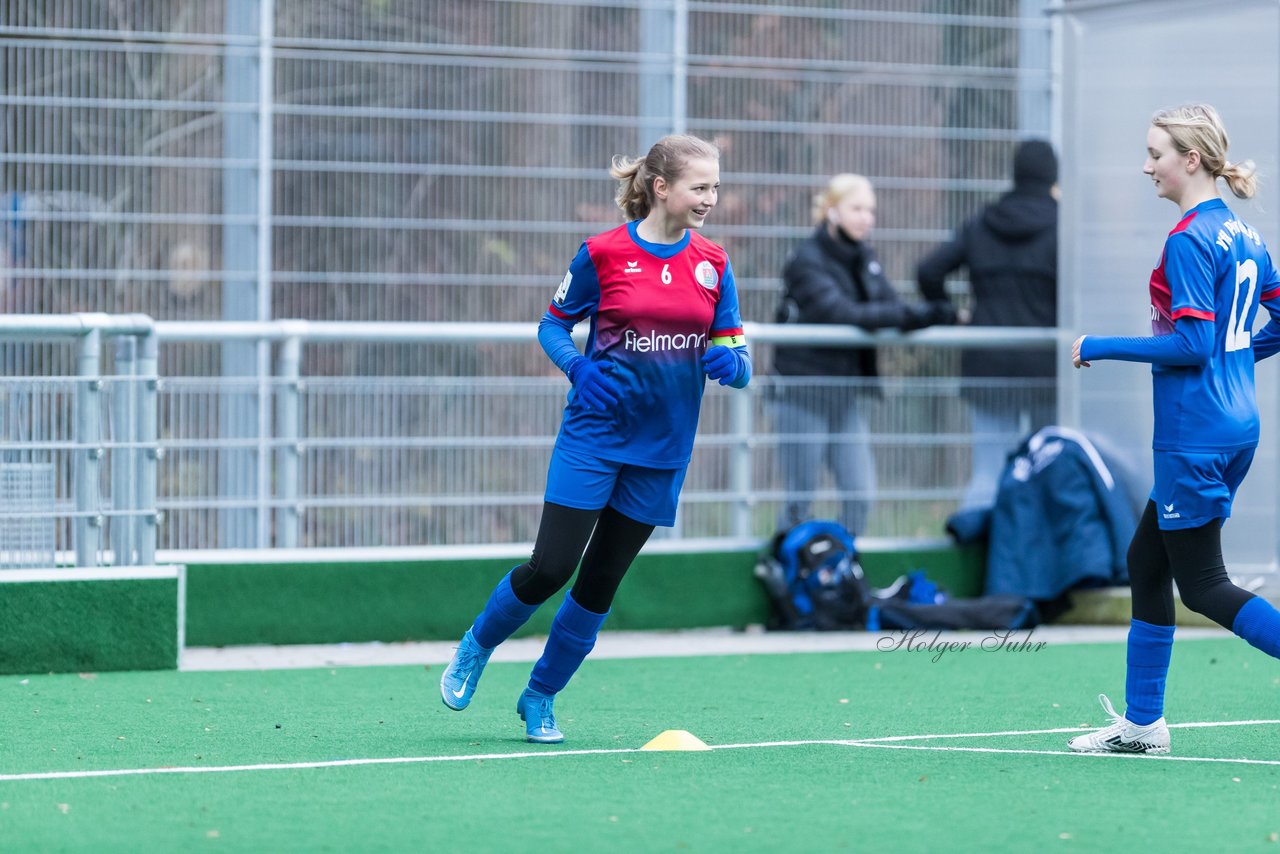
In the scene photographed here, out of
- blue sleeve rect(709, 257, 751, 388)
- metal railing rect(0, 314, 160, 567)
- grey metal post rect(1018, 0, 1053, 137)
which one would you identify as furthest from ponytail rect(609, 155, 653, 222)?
grey metal post rect(1018, 0, 1053, 137)

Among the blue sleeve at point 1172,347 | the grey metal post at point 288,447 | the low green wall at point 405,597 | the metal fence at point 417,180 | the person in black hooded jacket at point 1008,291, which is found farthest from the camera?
the person in black hooded jacket at point 1008,291

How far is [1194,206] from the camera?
20.4ft

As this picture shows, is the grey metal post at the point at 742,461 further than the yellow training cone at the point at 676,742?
Yes

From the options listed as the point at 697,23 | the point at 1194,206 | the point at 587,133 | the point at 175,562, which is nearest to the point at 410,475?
the point at 175,562

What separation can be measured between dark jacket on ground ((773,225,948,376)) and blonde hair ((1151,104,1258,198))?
15.2 feet

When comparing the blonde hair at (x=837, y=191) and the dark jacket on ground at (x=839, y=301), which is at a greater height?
the blonde hair at (x=837, y=191)

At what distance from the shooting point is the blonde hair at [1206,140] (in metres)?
6.18

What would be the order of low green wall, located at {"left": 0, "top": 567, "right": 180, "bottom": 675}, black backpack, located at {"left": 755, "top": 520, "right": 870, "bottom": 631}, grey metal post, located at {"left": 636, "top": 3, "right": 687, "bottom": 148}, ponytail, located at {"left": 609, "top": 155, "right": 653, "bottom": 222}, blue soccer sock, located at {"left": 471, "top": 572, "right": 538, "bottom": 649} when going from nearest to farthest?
ponytail, located at {"left": 609, "top": 155, "right": 653, "bottom": 222}
blue soccer sock, located at {"left": 471, "top": 572, "right": 538, "bottom": 649}
low green wall, located at {"left": 0, "top": 567, "right": 180, "bottom": 675}
black backpack, located at {"left": 755, "top": 520, "right": 870, "bottom": 631}
grey metal post, located at {"left": 636, "top": 3, "right": 687, "bottom": 148}

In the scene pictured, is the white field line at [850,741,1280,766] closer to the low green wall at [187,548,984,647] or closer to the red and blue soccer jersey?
the red and blue soccer jersey

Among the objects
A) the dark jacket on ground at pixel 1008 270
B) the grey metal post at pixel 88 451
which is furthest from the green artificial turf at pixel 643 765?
the dark jacket on ground at pixel 1008 270

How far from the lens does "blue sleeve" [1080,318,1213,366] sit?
6.04 metres

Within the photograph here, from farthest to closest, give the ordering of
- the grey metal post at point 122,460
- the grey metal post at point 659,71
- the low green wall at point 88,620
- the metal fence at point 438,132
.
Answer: the grey metal post at point 659,71 < the metal fence at point 438,132 < the grey metal post at point 122,460 < the low green wall at point 88,620

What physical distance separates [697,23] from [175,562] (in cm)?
397

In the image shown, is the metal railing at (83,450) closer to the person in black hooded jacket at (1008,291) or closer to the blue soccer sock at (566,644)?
the blue soccer sock at (566,644)
